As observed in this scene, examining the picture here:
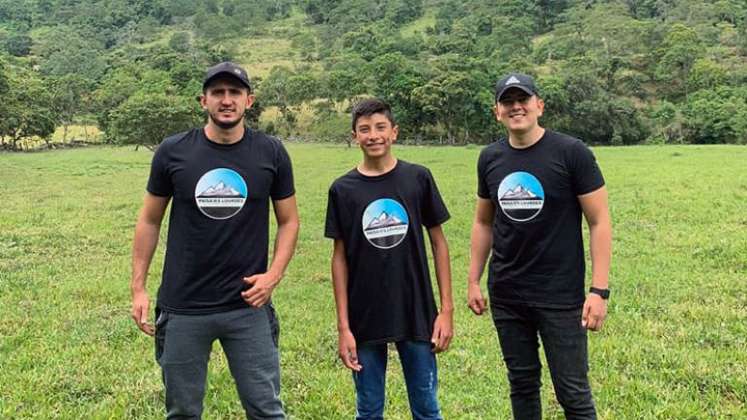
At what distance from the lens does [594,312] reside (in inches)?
119

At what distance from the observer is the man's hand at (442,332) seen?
10.3 ft

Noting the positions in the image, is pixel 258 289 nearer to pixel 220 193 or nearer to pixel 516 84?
pixel 220 193

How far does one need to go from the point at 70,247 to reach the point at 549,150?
10044mm

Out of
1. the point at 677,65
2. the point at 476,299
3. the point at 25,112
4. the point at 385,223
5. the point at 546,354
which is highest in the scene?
the point at 677,65

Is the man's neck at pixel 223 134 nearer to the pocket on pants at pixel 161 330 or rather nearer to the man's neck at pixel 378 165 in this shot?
the man's neck at pixel 378 165

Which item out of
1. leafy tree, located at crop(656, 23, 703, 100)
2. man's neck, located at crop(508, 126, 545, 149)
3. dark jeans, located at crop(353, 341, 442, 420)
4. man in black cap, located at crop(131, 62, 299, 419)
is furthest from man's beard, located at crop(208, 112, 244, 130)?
leafy tree, located at crop(656, 23, 703, 100)

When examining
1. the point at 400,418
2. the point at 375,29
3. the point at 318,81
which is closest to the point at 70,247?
the point at 400,418

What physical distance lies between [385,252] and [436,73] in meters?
54.3

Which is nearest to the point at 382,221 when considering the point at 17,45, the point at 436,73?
the point at 436,73

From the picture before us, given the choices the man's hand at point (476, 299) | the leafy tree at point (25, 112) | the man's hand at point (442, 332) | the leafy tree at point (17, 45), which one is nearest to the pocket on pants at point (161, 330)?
the man's hand at point (442, 332)

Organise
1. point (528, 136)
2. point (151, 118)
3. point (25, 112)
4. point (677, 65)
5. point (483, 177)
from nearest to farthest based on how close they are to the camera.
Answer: point (528, 136) → point (483, 177) → point (151, 118) → point (25, 112) → point (677, 65)

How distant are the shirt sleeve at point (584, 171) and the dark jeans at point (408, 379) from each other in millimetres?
1123

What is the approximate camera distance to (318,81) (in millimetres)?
61156

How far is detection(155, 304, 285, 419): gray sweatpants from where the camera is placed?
296 cm
